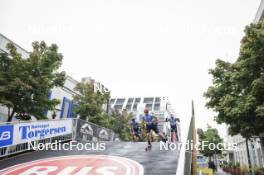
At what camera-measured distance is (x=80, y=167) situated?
780cm

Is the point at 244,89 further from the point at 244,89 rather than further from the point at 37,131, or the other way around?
the point at 37,131

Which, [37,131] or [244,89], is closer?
[37,131]

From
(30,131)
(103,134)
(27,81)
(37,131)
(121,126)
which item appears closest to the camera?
(30,131)

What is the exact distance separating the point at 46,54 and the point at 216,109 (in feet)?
42.8

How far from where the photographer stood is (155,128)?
10781 millimetres

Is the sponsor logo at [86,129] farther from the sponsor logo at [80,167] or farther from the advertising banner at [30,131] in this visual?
the sponsor logo at [80,167]

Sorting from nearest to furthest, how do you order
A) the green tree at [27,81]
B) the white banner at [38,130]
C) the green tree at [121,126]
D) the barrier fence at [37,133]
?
the barrier fence at [37,133]
the white banner at [38,130]
the green tree at [27,81]
the green tree at [121,126]

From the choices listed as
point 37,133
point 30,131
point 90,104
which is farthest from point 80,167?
point 90,104

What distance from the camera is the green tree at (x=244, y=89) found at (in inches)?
555

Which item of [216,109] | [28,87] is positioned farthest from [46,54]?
[216,109]

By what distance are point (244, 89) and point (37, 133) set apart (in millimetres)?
13116

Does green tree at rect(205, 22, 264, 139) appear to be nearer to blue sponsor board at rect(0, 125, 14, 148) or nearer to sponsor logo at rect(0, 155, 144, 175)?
sponsor logo at rect(0, 155, 144, 175)

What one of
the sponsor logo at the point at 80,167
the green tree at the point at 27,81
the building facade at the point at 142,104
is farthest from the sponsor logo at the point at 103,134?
the building facade at the point at 142,104

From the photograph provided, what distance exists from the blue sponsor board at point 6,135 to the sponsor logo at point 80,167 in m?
1.74
